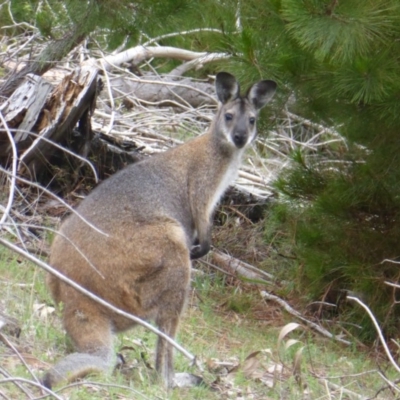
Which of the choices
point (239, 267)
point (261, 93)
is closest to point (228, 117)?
point (261, 93)

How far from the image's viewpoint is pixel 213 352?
20.7 feet

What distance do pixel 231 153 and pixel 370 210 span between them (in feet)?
4.67

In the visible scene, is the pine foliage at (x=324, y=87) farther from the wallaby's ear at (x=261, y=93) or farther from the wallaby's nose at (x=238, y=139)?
the wallaby's nose at (x=238, y=139)

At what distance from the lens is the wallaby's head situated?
6988mm

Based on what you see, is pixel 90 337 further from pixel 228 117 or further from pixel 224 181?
pixel 228 117

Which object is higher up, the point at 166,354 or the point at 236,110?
the point at 236,110

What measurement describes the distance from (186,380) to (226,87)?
111 inches

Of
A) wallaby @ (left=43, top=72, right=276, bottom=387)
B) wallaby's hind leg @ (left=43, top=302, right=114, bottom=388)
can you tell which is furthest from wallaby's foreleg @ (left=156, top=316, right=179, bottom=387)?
wallaby's hind leg @ (left=43, top=302, right=114, bottom=388)

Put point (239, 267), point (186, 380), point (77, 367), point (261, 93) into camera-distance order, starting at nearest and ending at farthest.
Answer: point (77, 367) < point (186, 380) < point (261, 93) < point (239, 267)

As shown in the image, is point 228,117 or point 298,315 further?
point 298,315

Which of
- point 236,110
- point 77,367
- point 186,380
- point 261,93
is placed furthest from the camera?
point 236,110

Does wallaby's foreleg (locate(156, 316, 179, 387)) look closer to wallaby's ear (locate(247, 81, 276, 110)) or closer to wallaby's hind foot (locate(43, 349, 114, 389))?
wallaby's hind foot (locate(43, 349, 114, 389))

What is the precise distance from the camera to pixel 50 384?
4.18 meters

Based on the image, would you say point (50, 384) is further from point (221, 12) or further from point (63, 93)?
point (63, 93)
